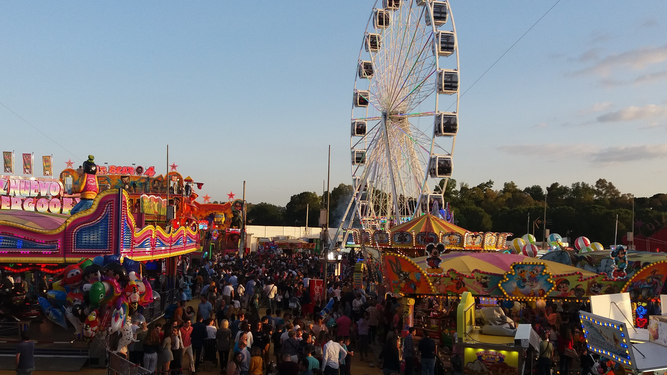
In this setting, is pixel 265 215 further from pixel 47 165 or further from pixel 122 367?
pixel 122 367

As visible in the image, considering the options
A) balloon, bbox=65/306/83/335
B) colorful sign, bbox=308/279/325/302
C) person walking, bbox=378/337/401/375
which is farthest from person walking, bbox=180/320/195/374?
colorful sign, bbox=308/279/325/302

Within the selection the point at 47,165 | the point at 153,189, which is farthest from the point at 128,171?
the point at 47,165

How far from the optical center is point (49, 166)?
2889cm

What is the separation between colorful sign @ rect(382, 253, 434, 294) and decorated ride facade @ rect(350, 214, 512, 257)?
32.9 feet

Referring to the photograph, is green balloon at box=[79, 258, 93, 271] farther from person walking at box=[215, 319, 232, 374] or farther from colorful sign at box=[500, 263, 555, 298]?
colorful sign at box=[500, 263, 555, 298]

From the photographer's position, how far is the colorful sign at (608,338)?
799 centimetres

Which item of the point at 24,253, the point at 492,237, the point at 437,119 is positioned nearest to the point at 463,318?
the point at 24,253

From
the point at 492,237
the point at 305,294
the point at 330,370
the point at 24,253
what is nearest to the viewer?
the point at 330,370

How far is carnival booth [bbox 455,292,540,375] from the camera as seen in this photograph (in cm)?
1055

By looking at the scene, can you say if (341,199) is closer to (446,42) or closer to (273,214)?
(273,214)

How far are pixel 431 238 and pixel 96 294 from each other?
15.9 meters

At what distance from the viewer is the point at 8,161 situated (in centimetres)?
2675

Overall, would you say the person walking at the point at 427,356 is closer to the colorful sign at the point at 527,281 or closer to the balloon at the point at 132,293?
the colorful sign at the point at 527,281

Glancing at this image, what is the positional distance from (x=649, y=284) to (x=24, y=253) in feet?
47.5
